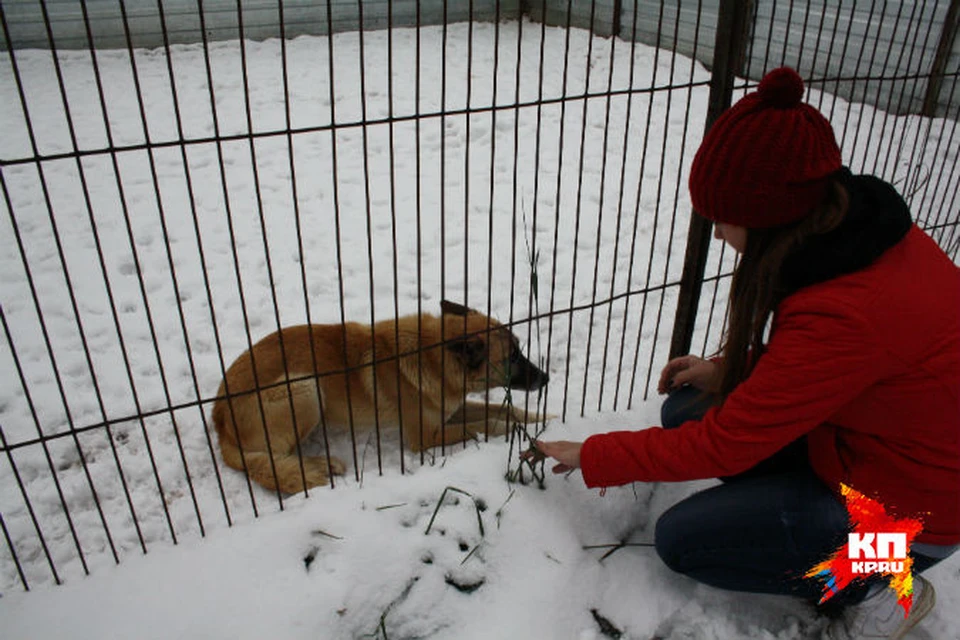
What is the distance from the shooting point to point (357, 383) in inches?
155

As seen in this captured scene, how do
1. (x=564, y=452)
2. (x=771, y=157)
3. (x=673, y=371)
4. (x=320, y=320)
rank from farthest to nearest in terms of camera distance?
(x=320, y=320), (x=673, y=371), (x=564, y=452), (x=771, y=157)

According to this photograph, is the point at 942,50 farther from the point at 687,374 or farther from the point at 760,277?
the point at 760,277

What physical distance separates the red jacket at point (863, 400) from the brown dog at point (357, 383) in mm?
1376

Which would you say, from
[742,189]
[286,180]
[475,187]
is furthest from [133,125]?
[742,189]

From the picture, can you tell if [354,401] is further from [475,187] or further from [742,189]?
Answer: [475,187]

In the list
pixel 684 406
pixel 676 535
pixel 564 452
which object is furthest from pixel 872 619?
pixel 564 452

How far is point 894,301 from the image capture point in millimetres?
2027

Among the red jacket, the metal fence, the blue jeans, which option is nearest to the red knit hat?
the red jacket

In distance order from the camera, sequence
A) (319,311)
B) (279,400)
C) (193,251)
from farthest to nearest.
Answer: (193,251), (319,311), (279,400)

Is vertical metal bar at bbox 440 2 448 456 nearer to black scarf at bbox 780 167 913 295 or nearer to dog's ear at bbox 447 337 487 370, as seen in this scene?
dog's ear at bbox 447 337 487 370

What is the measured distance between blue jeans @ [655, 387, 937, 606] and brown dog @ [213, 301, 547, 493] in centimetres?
116

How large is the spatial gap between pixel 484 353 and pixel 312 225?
9.53 ft

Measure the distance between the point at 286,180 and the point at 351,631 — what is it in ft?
16.6

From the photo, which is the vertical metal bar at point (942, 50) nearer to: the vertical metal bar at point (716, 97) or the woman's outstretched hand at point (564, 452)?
the vertical metal bar at point (716, 97)
